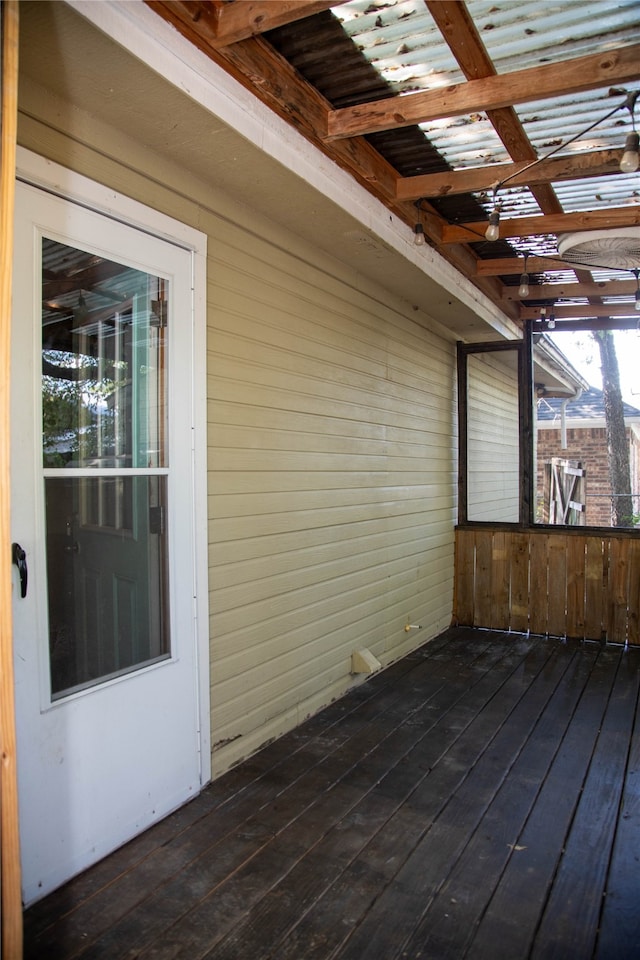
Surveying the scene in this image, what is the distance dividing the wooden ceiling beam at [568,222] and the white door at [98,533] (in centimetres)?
200

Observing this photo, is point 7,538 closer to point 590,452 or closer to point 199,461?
point 199,461

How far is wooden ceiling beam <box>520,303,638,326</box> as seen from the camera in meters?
5.32

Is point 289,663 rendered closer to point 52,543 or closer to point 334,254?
point 52,543

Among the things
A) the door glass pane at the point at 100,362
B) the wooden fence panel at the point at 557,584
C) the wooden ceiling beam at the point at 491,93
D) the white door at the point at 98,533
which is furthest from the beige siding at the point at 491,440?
the door glass pane at the point at 100,362

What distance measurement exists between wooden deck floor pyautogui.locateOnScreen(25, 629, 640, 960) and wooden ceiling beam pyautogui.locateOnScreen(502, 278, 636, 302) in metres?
2.98

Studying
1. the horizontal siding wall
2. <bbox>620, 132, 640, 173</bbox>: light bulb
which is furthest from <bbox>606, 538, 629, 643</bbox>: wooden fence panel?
<bbox>620, 132, 640, 173</bbox>: light bulb

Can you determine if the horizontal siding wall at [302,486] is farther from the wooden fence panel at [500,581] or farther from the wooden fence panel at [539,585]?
the wooden fence panel at [539,585]

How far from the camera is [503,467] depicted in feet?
23.1

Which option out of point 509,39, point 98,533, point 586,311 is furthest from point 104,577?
point 586,311

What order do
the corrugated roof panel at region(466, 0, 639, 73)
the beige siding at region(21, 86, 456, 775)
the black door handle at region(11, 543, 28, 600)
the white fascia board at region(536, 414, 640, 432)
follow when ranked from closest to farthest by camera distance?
the black door handle at region(11, 543, 28, 600) < the corrugated roof panel at region(466, 0, 639, 73) < the beige siding at region(21, 86, 456, 775) < the white fascia board at region(536, 414, 640, 432)

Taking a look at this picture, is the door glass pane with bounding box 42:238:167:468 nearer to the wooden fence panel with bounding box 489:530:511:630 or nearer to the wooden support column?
the wooden support column

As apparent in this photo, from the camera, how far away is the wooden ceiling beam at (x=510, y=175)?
274 centimetres

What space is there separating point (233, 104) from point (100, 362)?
972 mm

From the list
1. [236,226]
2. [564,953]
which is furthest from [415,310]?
[564,953]
